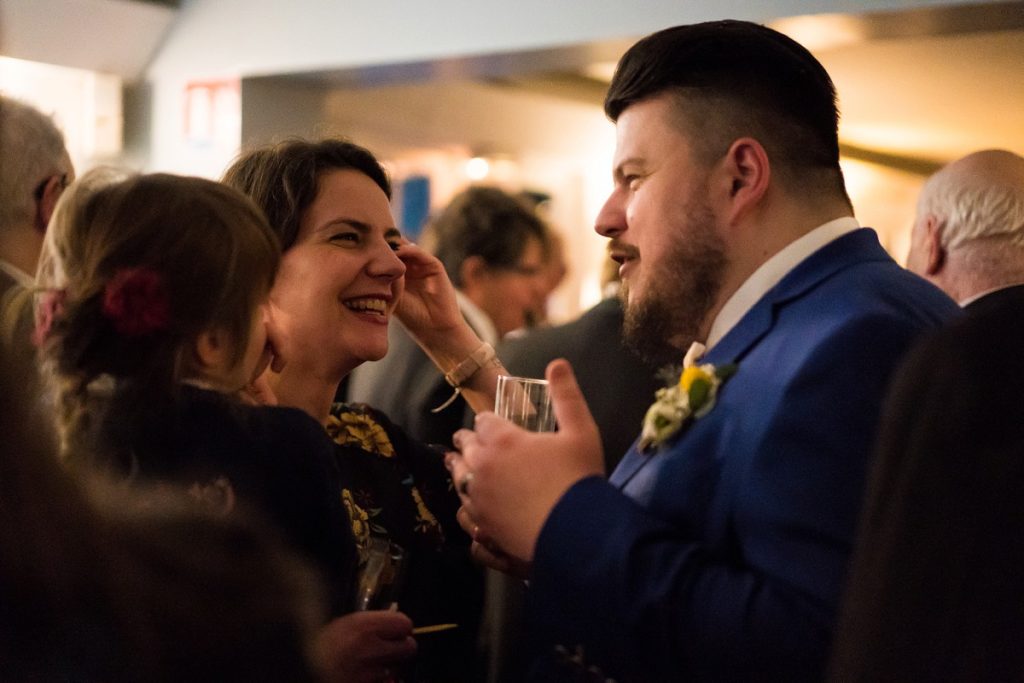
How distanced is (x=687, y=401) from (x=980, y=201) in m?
1.58

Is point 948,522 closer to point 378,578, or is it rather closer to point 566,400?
point 566,400

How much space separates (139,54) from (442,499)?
11.3ft

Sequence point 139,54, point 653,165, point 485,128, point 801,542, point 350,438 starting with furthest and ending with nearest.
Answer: point 485,128, point 139,54, point 350,438, point 653,165, point 801,542

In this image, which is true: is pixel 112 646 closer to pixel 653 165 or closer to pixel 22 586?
pixel 22 586

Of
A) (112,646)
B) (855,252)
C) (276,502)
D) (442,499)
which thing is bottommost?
(442,499)

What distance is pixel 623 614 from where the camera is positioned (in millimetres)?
1370

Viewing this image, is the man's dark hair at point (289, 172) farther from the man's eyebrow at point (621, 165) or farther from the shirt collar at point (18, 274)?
the man's eyebrow at point (621, 165)

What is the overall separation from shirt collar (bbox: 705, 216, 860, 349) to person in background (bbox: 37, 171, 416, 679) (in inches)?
23.5

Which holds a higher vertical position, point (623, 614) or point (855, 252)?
point (855, 252)

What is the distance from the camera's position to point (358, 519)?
190 cm

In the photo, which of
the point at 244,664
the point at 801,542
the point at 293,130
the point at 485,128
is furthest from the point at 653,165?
the point at 485,128

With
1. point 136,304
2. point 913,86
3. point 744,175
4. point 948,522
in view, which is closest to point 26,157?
point 136,304

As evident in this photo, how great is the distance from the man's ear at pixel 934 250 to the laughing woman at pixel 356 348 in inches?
55.1

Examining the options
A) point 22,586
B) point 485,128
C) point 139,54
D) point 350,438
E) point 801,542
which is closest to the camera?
point 22,586
